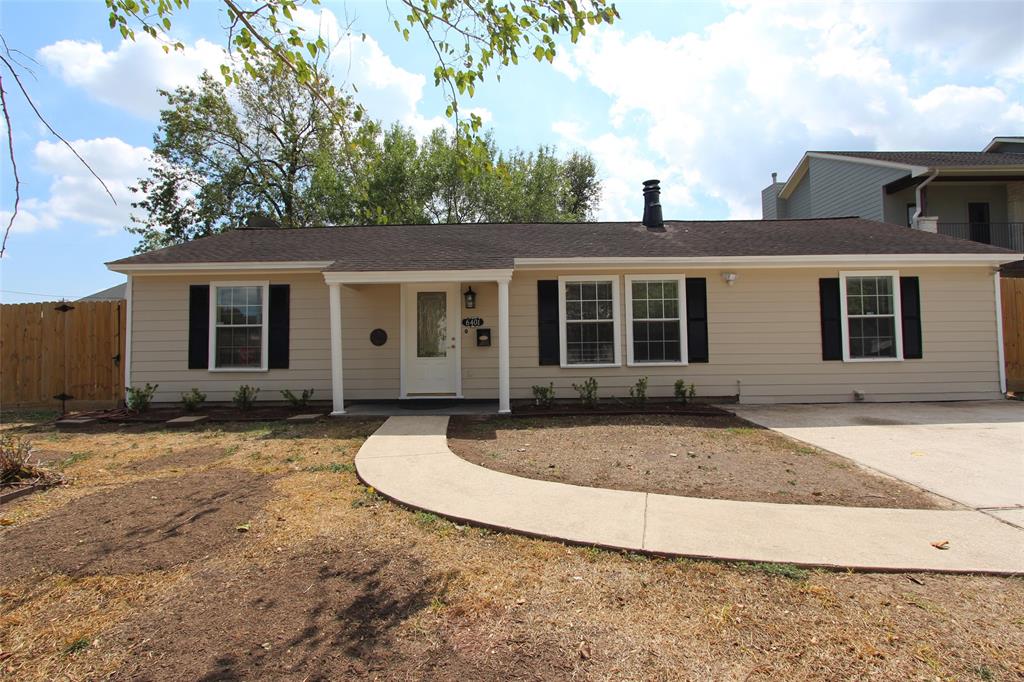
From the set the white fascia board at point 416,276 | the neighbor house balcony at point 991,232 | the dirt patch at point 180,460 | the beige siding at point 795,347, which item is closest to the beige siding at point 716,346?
the beige siding at point 795,347

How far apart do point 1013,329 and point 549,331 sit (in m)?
9.35

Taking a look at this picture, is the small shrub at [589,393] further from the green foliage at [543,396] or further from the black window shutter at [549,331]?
the black window shutter at [549,331]

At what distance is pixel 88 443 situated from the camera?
6.76m

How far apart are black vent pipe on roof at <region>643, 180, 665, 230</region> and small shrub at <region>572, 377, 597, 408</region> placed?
4.35 m

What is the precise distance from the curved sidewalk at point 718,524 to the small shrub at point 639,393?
4671 millimetres

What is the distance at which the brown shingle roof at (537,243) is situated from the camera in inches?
361

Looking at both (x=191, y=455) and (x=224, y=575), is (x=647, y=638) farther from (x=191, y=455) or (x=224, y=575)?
(x=191, y=455)

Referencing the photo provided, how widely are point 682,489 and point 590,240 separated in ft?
21.6

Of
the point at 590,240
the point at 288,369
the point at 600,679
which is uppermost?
the point at 590,240

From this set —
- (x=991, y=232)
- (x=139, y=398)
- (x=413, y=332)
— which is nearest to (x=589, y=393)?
(x=413, y=332)

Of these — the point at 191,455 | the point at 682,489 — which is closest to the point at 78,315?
the point at 191,455

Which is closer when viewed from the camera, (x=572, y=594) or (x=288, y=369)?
(x=572, y=594)

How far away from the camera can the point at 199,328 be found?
945 centimetres

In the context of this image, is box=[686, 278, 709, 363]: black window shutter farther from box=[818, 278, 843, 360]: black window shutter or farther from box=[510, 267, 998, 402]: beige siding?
box=[818, 278, 843, 360]: black window shutter
